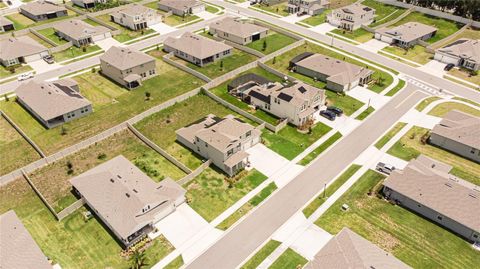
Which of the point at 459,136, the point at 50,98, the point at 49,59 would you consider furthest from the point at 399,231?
the point at 49,59

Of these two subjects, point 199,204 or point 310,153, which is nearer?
point 199,204

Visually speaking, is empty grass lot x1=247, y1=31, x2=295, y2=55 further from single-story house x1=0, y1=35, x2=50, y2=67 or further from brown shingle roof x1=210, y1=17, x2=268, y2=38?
single-story house x1=0, y1=35, x2=50, y2=67

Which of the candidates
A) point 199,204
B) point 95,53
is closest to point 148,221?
point 199,204

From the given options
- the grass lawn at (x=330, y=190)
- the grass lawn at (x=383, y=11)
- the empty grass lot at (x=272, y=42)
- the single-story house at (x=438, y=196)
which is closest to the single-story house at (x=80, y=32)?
the empty grass lot at (x=272, y=42)

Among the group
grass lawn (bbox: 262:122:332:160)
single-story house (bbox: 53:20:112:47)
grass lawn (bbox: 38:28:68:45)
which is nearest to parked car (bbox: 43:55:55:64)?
single-story house (bbox: 53:20:112:47)

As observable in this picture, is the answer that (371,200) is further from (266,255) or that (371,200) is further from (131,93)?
(131,93)

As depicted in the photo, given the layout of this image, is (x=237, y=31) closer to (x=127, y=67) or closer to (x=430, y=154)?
(x=127, y=67)

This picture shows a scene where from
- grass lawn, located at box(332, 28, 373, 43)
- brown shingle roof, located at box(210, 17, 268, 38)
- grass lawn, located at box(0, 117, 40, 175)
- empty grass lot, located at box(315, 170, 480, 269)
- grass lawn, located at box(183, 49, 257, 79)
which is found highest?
brown shingle roof, located at box(210, 17, 268, 38)
